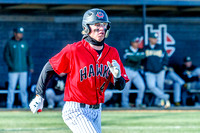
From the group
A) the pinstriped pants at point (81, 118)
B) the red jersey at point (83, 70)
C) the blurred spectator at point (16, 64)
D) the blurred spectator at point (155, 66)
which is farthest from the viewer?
the blurred spectator at point (155, 66)

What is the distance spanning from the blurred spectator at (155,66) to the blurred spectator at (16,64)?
Result: 3.12 metres

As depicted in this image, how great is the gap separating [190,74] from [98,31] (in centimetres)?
950

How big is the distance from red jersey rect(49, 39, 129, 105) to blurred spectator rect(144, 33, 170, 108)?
310 inches

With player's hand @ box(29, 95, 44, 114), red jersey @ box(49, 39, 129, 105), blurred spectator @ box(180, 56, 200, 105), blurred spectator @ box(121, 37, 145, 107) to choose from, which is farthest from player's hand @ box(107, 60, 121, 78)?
blurred spectator @ box(180, 56, 200, 105)

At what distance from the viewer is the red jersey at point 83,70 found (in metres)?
4.30

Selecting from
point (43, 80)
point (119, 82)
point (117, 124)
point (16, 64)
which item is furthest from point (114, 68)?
point (16, 64)

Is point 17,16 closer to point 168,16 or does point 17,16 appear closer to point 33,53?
point 33,53

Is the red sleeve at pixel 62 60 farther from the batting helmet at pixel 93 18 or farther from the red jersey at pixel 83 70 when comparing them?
the batting helmet at pixel 93 18

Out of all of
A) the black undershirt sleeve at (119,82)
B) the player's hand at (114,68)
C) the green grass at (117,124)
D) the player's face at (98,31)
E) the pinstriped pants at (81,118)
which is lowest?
the green grass at (117,124)

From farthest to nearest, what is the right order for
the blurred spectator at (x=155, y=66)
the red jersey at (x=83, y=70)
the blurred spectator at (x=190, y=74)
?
the blurred spectator at (x=190, y=74), the blurred spectator at (x=155, y=66), the red jersey at (x=83, y=70)

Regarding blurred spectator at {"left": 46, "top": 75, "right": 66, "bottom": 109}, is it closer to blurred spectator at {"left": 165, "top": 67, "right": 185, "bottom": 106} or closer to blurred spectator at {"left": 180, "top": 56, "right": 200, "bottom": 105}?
blurred spectator at {"left": 165, "top": 67, "right": 185, "bottom": 106}

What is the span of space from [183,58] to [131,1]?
302cm

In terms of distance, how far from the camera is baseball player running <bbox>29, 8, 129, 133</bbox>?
4227mm

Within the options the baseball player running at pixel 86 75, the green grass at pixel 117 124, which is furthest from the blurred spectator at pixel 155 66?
the baseball player running at pixel 86 75
